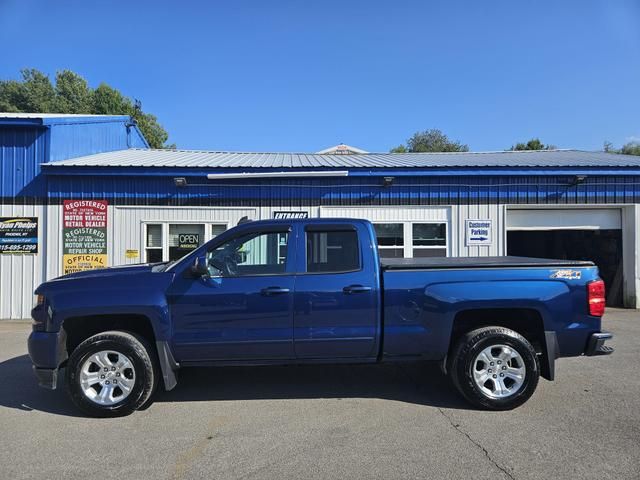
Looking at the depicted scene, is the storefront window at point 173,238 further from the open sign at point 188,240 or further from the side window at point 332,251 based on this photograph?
the side window at point 332,251

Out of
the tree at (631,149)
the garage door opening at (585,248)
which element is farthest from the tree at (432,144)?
the garage door opening at (585,248)

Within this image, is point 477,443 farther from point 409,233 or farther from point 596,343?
point 409,233

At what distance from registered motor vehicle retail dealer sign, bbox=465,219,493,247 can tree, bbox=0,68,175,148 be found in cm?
3382

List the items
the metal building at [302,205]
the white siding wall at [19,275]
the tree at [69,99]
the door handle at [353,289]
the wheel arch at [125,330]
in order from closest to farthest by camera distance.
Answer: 1. the wheel arch at [125,330]
2. the door handle at [353,289]
3. the white siding wall at [19,275]
4. the metal building at [302,205]
5. the tree at [69,99]

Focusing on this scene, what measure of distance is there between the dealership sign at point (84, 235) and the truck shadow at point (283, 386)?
4.25 meters

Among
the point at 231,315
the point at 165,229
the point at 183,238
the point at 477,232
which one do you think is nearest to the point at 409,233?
the point at 477,232

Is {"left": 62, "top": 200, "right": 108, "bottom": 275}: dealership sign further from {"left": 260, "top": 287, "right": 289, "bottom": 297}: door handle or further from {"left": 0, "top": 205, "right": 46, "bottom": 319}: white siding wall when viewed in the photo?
{"left": 260, "top": 287, "right": 289, "bottom": 297}: door handle

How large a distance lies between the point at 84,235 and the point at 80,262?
617 millimetres

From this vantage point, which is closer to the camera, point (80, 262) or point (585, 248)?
point (80, 262)

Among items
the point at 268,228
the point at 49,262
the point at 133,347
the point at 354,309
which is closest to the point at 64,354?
the point at 133,347

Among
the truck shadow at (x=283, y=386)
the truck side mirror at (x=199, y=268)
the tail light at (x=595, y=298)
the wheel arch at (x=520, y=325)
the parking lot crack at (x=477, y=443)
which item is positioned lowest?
the parking lot crack at (x=477, y=443)

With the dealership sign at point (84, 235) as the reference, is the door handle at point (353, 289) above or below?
below

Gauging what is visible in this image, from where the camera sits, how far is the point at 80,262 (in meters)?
10.3

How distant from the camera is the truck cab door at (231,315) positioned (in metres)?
4.61
